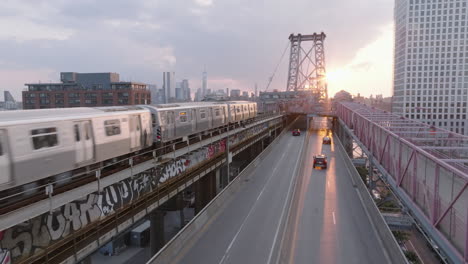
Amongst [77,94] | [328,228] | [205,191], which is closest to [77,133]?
[328,228]

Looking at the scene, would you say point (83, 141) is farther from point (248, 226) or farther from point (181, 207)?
point (181, 207)

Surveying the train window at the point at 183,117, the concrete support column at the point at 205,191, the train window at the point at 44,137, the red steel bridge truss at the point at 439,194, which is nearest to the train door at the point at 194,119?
the train window at the point at 183,117

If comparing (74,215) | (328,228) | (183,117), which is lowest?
(328,228)

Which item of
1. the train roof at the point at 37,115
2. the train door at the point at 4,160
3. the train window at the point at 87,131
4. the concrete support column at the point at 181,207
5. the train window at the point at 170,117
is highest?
the train roof at the point at 37,115

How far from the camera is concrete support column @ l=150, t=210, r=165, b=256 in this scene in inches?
923

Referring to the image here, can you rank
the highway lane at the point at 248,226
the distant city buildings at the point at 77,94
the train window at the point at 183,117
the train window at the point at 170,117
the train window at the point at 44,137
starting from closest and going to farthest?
the train window at the point at 44,137, the highway lane at the point at 248,226, the train window at the point at 170,117, the train window at the point at 183,117, the distant city buildings at the point at 77,94

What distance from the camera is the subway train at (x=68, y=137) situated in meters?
11.9

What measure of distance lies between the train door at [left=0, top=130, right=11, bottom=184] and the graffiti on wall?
6.46ft

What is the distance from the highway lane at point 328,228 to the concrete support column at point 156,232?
9468 millimetres

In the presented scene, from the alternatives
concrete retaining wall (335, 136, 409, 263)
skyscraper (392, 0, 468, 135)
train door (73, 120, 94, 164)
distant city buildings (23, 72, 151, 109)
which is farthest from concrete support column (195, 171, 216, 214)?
skyscraper (392, 0, 468, 135)

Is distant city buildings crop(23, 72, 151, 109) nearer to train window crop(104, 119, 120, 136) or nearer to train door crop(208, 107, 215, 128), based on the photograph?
train door crop(208, 107, 215, 128)

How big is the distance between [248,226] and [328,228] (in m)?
5.44

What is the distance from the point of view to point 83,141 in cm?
1548

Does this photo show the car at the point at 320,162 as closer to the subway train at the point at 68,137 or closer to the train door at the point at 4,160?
the subway train at the point at 68,137
